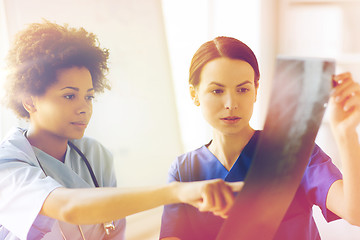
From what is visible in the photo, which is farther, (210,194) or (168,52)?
(168,52)

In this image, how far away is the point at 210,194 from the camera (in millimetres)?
285

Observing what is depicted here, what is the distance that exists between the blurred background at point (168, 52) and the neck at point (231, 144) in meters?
0.02

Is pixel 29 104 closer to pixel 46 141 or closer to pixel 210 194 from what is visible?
pixel 46 141

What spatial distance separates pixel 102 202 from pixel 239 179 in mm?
132

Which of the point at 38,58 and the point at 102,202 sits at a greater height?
the point at 38,58

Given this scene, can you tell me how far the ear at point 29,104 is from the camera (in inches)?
14.1

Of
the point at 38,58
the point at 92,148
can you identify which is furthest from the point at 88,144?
the point at 38,58

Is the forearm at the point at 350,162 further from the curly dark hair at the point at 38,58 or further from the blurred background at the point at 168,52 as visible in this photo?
the curly dark hair at the point at 38,58

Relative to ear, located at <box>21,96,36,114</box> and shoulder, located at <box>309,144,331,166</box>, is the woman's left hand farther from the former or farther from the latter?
ear, located at <box>21,96,36,114</box>

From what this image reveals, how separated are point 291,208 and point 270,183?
Result: 73 millimetres

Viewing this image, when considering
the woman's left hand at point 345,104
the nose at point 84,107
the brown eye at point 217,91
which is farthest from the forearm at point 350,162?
the nose at point 84,107

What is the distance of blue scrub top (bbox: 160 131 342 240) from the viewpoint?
0.37m

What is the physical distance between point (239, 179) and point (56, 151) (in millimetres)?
185

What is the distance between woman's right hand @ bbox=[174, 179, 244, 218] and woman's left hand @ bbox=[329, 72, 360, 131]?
107 mm
